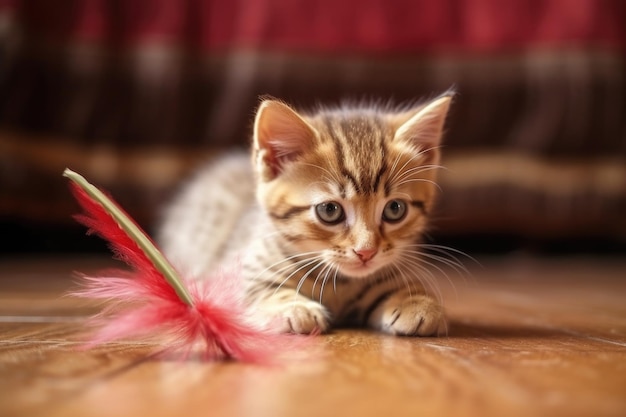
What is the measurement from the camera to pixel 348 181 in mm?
1090

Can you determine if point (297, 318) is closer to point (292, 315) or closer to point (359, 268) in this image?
point (292, 315)

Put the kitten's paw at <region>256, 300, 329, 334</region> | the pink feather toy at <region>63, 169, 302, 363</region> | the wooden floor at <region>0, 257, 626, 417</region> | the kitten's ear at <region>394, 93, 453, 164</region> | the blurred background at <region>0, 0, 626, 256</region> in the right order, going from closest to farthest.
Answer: the wooden floor at <region>0, 257, 626, 417</region> < the pink feather toy at <region>63, 169, 302, 363</region> < the kitten's paw at <region>256, 300, 329, 334</region> < the kitten's ear at <region>394, 93, 453, 164</region> < the blurred background at <region>0, 0, 626, 256</region>

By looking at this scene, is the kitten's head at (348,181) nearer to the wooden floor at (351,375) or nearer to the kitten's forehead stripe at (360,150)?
the kitten's forehead stripe at (360,150)

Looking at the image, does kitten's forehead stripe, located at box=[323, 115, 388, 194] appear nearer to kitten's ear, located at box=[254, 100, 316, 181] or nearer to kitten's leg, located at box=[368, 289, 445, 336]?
kitten's ear, located at box=[254, 100, 316, 181]

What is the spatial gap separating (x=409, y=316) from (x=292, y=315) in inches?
7.8

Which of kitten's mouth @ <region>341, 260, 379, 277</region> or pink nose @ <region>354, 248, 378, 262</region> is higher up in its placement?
pink nose @ <region>354, 248, 378, 262</region>

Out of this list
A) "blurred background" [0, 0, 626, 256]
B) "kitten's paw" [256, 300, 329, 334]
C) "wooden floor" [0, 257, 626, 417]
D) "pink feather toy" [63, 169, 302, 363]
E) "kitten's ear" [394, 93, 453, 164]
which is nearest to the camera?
"wooden floor" [0, 257, 626, 417]

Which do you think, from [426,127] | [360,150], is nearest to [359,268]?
[360,150]

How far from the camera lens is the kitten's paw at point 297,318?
1025 millimetres

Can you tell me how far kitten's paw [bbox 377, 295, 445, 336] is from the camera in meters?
1.03

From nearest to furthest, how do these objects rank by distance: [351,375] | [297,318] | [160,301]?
1. [351,375]
2. [160,301]
3. [297,318]

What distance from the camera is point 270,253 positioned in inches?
47.7

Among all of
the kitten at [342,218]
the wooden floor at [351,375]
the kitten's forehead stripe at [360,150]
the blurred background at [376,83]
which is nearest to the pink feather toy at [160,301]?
the wooden floor at [351,375]

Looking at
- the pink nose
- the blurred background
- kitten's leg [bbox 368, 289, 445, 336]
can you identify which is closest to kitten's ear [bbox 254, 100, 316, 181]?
the pink nose
